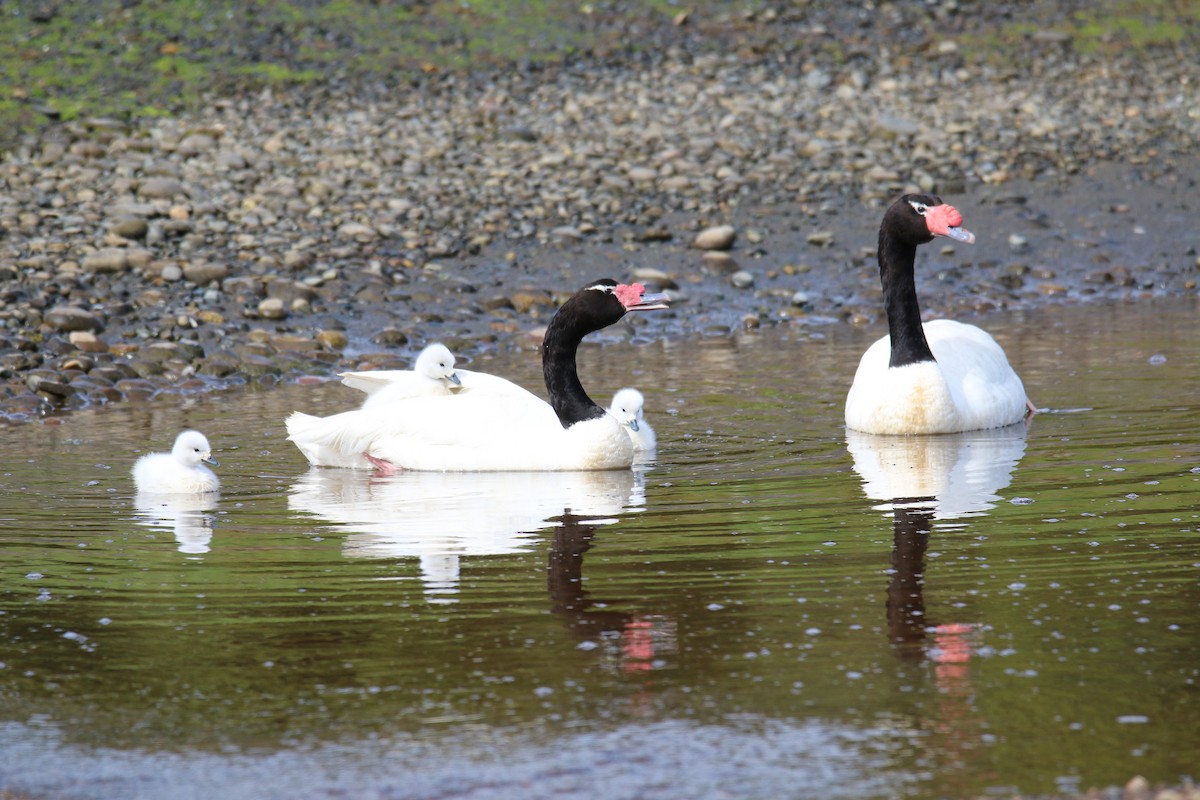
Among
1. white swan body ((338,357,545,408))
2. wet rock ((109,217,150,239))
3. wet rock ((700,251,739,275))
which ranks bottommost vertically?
white swan body ((338,357,545,408))

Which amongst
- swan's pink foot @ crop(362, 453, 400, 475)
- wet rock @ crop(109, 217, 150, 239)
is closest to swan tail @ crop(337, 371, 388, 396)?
swan's pink foot @ crop(362, 453, 400, 475)

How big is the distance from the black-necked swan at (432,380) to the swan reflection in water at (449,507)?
563 mm

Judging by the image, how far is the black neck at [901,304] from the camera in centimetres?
1059

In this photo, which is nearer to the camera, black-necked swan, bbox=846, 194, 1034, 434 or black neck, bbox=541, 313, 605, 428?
black neck, bbox=541, 313, 605, 428

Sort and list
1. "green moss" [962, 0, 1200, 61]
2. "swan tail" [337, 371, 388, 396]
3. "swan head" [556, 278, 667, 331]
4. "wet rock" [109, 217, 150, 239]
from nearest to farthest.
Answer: "swan head" [556, 278, 667, 331]
"swan tail" [337, 371, 388, 396]
"wet rock" [109, 217, 150, 239]
"green moss" [962, 0, 1200, 61]

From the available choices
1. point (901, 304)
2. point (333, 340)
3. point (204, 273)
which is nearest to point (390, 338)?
point (333, 340)

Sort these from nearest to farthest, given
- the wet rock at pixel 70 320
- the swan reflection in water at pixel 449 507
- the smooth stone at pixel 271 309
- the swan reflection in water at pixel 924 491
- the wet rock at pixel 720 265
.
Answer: the swan reflection in water at pixel 924 491 → the swan reflection in water at pixel 449 507 → the wet rock at pixel 70 320 → the smooth stone at pixel 271 309 → the wet rock at pixel 720 265

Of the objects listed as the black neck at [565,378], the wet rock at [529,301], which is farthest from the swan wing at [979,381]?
the wet rock at [529,301]

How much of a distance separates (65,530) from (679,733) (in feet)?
13.4

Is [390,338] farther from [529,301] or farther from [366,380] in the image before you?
[366,380]

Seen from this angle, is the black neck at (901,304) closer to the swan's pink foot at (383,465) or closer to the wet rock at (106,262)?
the swan's pink foot at (383,465)

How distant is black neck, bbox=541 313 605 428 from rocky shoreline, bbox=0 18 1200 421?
366cm

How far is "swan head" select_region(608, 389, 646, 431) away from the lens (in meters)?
9.86

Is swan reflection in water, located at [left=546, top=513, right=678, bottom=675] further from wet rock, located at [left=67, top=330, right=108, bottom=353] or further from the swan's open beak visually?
wet rock, located at [left=67, top=330, right=108, bottom=353]
